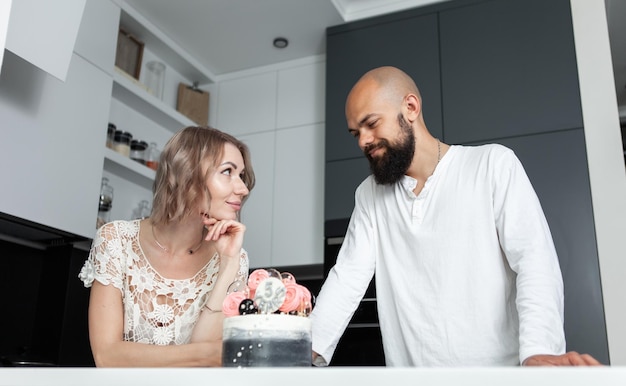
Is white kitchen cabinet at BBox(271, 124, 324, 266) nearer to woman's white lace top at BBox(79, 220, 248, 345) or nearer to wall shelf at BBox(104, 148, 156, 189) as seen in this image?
wall shelf at BBox(104, 148, 156, 189)

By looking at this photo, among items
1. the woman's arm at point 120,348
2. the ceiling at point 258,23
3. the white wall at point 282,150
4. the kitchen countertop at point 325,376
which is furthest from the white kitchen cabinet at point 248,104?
the kitchen countertop at point 325,376

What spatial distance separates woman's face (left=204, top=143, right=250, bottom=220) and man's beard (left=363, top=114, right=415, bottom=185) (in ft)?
1.18

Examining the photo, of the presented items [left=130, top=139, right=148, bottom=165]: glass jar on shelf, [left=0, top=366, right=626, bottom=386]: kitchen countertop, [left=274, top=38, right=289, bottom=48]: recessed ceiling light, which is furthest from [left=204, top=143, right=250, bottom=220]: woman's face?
[left=274, top=38, right=289, bottom=48]: recessed ceiling light

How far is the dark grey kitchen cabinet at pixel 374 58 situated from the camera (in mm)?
2936

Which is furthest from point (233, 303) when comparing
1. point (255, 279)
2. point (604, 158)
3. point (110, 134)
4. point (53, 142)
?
point (110, 134)

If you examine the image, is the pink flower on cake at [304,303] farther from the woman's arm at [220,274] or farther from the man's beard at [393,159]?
the man's beard at [393,159]

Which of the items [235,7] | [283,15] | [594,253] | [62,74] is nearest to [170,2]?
[235,7]

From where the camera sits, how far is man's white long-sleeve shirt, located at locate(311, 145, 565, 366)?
1.41 metres

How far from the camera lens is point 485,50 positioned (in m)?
2.85

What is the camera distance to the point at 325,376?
0.54 meters

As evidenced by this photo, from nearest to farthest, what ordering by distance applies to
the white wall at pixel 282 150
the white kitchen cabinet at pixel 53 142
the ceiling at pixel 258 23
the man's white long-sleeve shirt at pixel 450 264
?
1. the man's white long-sleeve shirt at pixel 450 264
2. the white kitchen cabinet at pixel 53 142
3. the ceiling at pixel 258 23
4. the white wall at pixel 282 150

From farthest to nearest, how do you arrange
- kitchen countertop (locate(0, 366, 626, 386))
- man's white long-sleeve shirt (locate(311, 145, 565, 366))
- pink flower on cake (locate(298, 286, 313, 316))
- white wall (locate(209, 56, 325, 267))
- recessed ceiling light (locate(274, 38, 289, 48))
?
recessed ceiling light (locate(274, 38, 289, 48)) → white wall (locate(209, 56, 325, 267)) → man's white long-sleeve shirt (locate(311, 145, 565, 366)) → pink flower on cake (locate(298, 286, 313, 316)) → kitchen countertop (locate(0, 366, 626, 386))

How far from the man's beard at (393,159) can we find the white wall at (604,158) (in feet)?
3.72

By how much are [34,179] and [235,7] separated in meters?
1.33
